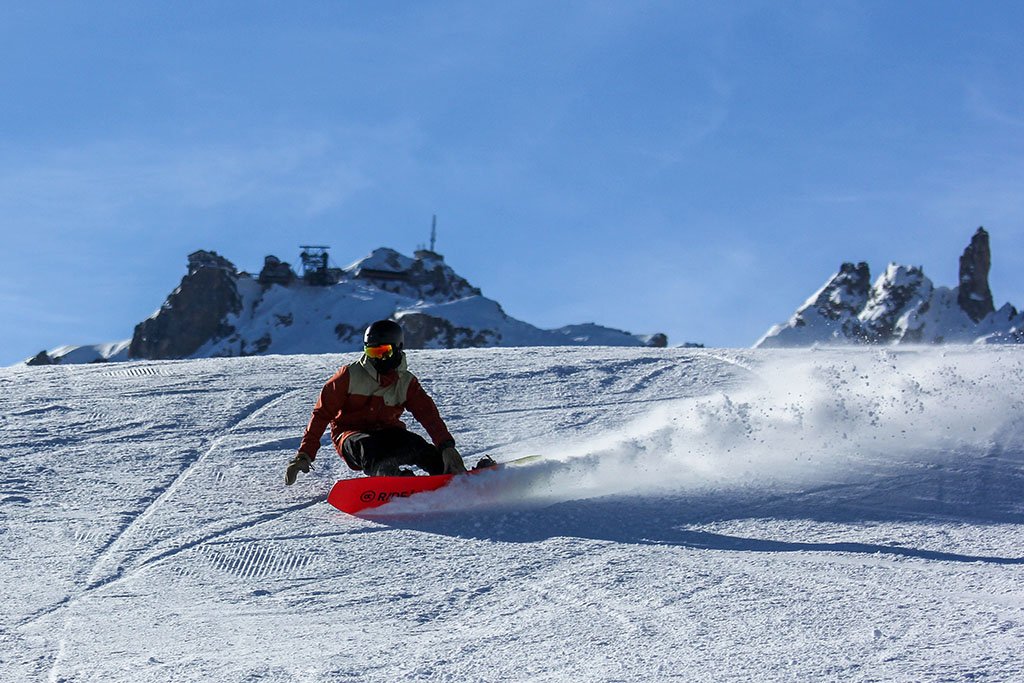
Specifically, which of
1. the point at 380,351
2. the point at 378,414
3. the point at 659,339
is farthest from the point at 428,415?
the point at 659,339

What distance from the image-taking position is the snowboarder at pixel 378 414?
7.32 meters

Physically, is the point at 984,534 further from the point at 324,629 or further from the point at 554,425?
the point at 554,425

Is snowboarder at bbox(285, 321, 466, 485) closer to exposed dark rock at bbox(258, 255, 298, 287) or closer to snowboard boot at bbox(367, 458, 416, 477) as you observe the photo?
snowboard boot at bbox(367, 458, 416, 477)

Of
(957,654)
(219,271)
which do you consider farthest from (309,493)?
(219,271)

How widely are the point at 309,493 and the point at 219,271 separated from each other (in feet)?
505

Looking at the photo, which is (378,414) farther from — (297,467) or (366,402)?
(297,467)

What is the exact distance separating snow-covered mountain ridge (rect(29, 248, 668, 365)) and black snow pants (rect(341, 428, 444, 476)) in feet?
385

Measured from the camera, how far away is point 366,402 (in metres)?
7.54

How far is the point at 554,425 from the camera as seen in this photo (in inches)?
384

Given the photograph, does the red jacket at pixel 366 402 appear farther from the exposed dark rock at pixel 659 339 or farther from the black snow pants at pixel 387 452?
the exposed dark rock at pixel 659 339

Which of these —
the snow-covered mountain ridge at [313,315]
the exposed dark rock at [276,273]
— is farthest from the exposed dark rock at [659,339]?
the exposed dark rock at [276,273]

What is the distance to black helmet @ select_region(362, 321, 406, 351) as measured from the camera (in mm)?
7438

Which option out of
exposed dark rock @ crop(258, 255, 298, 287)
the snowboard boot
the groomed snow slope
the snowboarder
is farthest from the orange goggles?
exposed dark rock @ crop(258, 255, 298, 287)

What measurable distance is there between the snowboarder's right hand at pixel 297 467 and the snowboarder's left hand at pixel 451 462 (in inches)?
30.5
